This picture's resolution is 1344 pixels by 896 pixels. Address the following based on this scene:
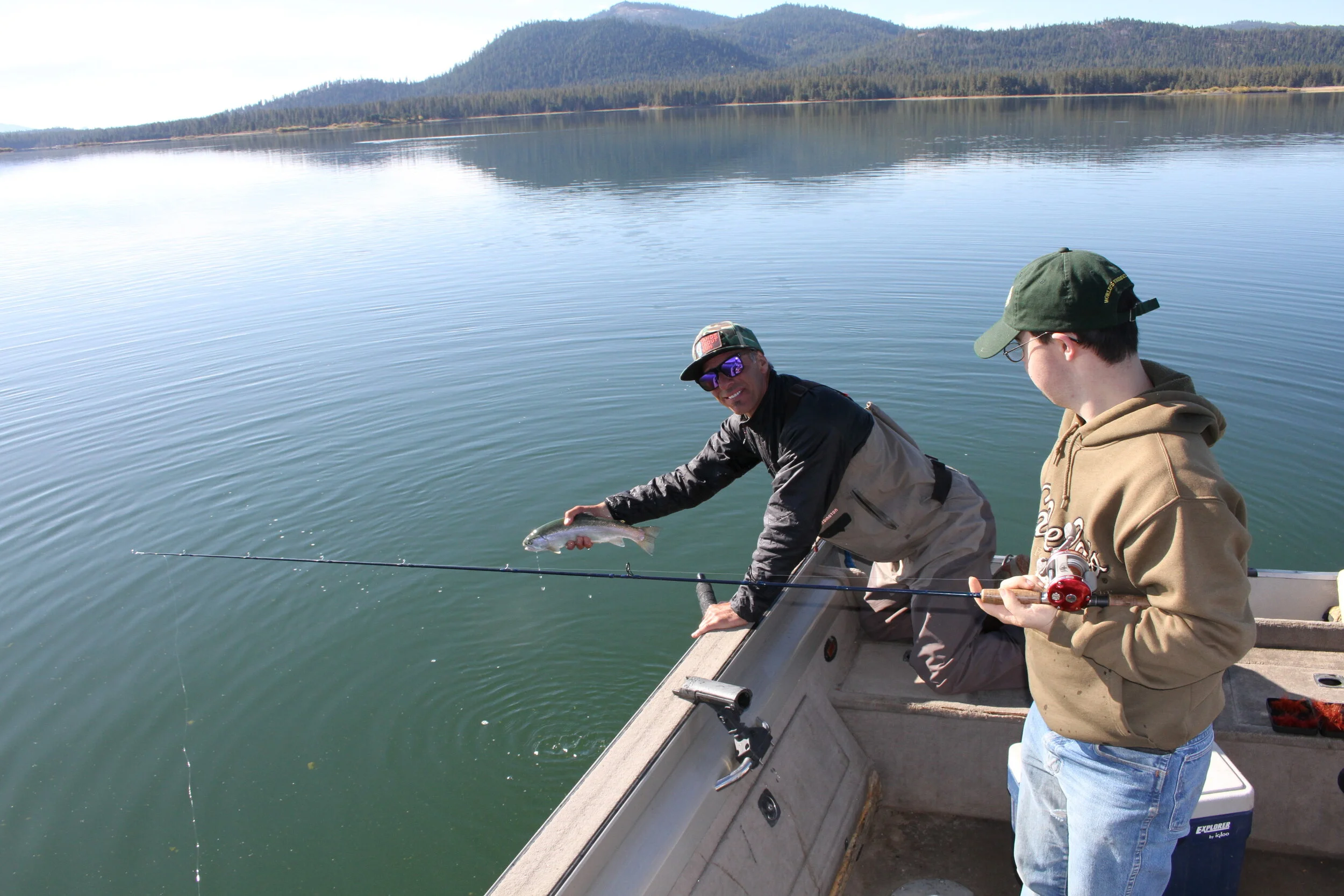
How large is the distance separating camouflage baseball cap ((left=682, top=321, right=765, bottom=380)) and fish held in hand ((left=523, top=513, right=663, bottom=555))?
1044 mm

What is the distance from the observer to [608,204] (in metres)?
28.3

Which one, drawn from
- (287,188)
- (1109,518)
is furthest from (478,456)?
(287,188)

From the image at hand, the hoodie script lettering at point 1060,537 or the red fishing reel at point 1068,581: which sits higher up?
the hoodie script lettering at point 1060,537

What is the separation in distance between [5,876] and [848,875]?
4.40 m

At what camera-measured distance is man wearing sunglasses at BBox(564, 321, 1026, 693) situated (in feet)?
12.4

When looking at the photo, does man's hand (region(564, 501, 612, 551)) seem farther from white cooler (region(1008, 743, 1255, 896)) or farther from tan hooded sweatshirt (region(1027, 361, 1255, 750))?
tan hooded sweatshirt (region(1027, 361, 1255, 750))

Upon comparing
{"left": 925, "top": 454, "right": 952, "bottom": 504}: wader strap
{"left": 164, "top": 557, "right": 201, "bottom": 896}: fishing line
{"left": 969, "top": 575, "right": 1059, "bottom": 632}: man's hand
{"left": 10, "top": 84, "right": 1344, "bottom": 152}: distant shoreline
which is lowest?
{"left": 164, "top": 557, "right": 201, "bottom": 896}: fishing line

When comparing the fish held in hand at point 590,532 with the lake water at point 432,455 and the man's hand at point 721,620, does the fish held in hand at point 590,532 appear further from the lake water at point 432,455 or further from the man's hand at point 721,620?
the lake water at point 432,455

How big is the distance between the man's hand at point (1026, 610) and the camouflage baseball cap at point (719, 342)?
176cm

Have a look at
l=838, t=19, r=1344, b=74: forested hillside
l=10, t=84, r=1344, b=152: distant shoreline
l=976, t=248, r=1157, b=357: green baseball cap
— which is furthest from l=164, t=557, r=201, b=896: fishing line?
l=838, t=19, r=1344, b=74: forested hillside

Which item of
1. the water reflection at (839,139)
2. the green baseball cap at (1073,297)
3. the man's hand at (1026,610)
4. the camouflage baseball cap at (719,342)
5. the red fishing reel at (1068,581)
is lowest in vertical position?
the man's hand at (1026,610)

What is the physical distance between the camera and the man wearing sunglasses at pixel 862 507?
377cm

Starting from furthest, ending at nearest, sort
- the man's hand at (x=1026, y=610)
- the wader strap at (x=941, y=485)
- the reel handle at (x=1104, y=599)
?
the wader strap at (x=941, y=485), the man's hand at (x=1026, y=610), the reel handle at (x=1104, y=599)

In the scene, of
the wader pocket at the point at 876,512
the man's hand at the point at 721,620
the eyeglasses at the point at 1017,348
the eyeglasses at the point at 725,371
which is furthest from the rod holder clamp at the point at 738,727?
the eyeglasses at the point at 1017,348
